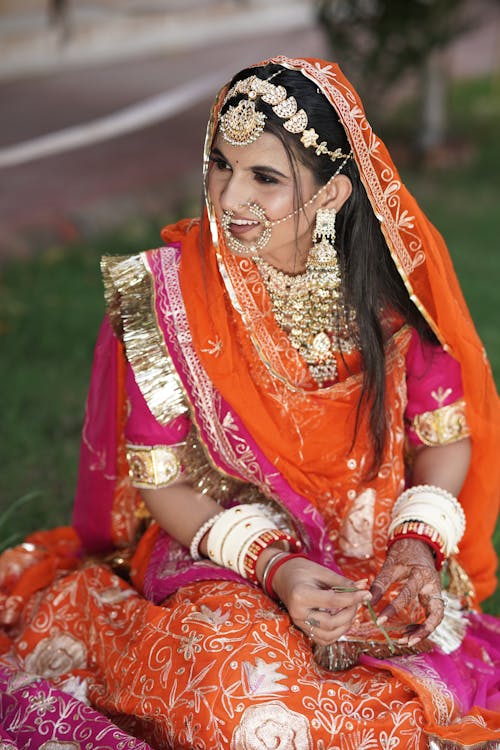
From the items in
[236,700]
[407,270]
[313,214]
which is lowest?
[236,700]

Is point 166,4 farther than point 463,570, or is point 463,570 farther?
point 166,4

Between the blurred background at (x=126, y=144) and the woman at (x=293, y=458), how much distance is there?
2.39 feet

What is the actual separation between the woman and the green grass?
0.78 meters

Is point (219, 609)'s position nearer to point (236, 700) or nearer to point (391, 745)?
point (236, 700)

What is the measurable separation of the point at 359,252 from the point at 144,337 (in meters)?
0.55

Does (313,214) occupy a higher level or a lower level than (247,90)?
lower

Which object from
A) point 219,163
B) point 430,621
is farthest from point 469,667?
point 219,163

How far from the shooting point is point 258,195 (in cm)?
232

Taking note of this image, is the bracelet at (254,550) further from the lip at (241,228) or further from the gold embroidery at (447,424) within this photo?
the lip at (241,228)

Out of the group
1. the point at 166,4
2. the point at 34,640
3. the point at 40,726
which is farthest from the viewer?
the point at 166,4

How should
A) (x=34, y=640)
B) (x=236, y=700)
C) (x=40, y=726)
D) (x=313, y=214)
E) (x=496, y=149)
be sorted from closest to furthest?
1. (x=236, y=700)
2. (x=40, y=726)
3. (x=313, y=214)
4. (x=34, y=640)
5. (x=496, y=149)

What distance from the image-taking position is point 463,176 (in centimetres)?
891

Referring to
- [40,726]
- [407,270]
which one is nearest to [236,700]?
[40,726]

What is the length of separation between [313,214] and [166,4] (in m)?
10.8
